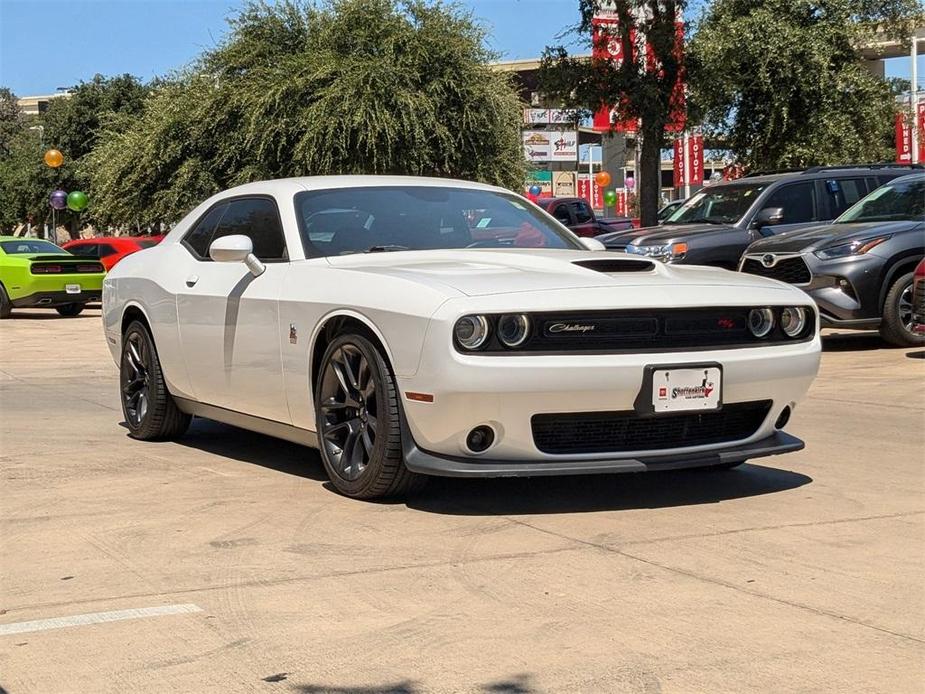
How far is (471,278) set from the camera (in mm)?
5438

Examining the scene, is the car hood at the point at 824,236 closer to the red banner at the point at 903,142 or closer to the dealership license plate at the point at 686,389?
the dealership license plate at the point at 686,389

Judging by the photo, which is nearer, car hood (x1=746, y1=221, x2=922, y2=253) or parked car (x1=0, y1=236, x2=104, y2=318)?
car hood (x1=746, y1=221, x2=922, y2=253)

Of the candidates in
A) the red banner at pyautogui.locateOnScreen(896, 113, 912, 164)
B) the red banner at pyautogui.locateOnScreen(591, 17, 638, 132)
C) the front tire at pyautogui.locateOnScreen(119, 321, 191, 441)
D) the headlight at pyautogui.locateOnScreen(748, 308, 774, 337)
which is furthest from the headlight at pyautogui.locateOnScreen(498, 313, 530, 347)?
the red banner at pyautogui.locateOnScreen(896, 113, 912, 164)

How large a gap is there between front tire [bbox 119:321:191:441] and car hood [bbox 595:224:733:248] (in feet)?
24.9

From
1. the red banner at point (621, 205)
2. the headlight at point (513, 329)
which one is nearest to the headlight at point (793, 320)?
the headlight at point (513, 329)

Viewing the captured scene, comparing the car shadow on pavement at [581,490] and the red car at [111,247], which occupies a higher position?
the red car at [111,247]

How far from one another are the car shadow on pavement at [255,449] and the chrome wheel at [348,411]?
22.2 inches

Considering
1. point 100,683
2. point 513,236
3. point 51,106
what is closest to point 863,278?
point 513,236

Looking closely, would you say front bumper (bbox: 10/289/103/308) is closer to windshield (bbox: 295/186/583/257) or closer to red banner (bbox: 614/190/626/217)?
windshield (bbox: 295/186/583/257)

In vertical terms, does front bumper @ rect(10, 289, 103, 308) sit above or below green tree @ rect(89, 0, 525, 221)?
below

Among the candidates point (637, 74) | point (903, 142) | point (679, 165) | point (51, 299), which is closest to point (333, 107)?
point (637, 74)

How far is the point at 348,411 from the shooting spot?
5.78 m

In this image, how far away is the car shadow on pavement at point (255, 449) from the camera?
22.2 ft

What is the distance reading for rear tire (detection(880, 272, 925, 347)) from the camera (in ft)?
39.5
